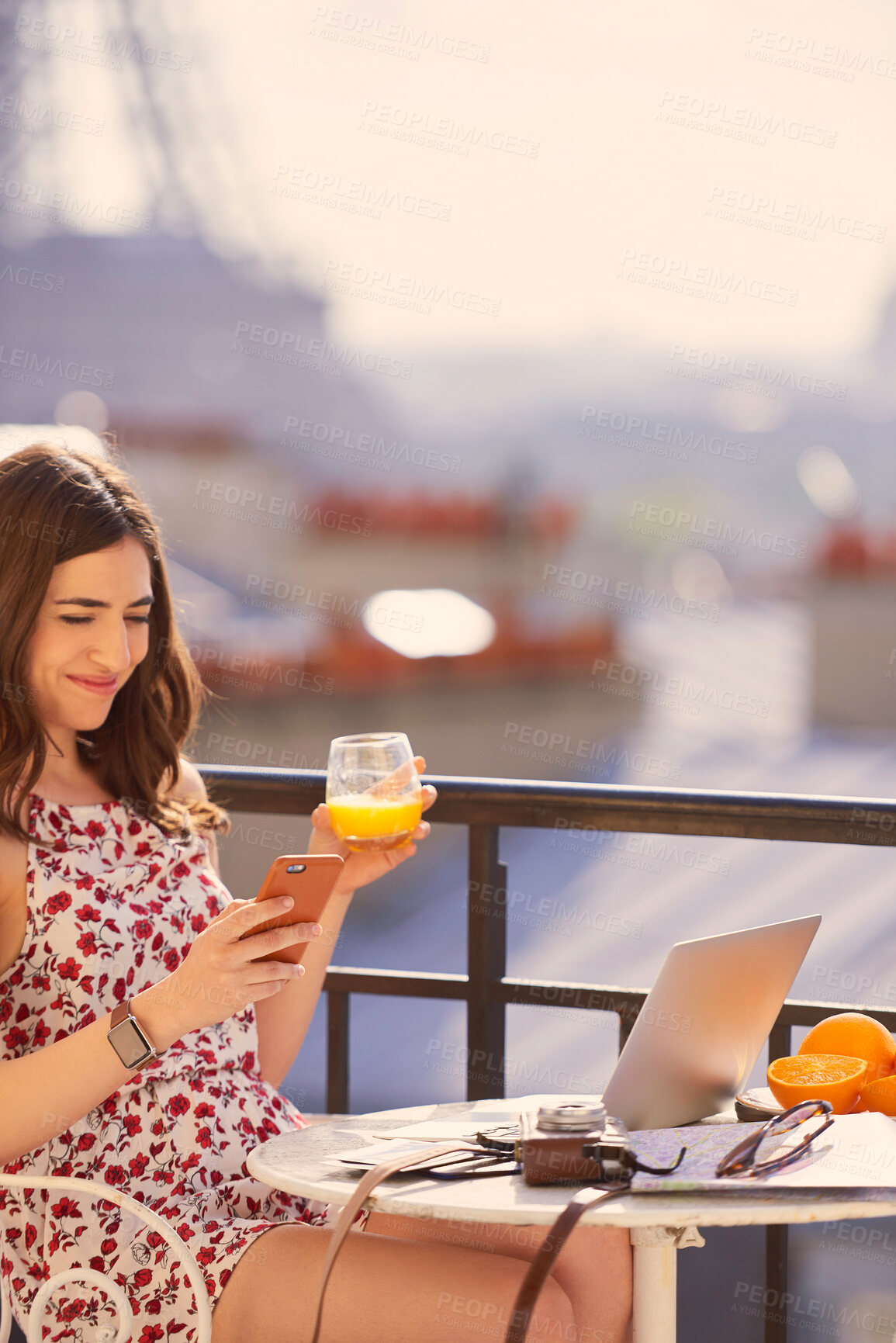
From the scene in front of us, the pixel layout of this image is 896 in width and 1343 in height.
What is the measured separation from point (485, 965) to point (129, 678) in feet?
1.92

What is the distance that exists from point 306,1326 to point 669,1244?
32 centimetres

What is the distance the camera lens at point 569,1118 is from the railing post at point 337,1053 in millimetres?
806

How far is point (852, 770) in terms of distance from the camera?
1048 inches

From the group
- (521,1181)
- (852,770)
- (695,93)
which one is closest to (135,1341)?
(521,1181)
